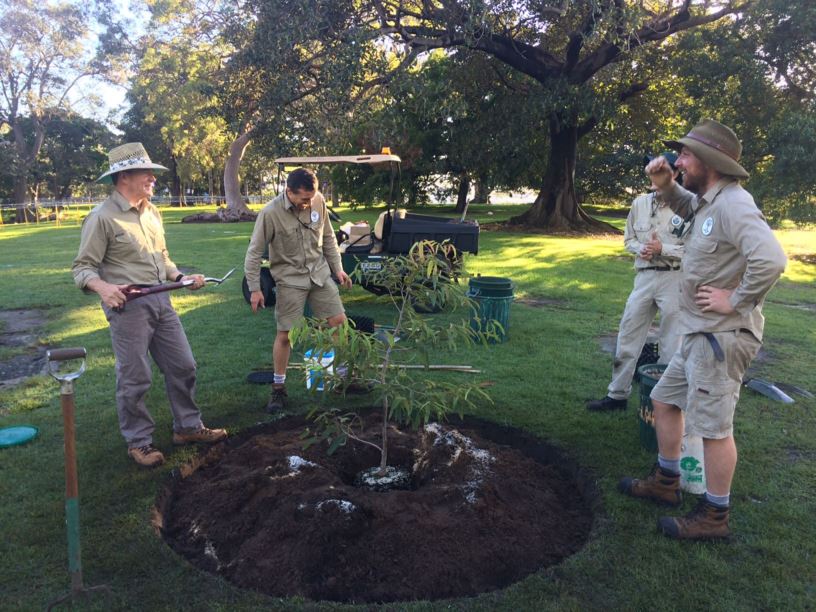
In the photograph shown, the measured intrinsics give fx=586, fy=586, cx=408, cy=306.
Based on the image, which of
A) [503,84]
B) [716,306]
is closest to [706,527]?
[716,306]

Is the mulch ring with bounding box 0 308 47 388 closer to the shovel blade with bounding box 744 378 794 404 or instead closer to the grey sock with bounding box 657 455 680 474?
the grey sock with bounding box 657 455 680 474

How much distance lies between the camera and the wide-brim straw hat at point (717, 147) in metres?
2.92

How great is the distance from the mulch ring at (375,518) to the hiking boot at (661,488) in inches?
10.5

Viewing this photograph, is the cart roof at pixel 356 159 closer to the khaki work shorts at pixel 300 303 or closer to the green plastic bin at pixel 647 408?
the khaki work shorts at pixel 300 303

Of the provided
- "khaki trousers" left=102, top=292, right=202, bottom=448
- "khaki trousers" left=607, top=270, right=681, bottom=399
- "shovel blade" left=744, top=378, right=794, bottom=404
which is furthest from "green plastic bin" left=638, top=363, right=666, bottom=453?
"khaki trousers" left=102, top=292, right=202, bottom=448

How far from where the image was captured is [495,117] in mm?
19359

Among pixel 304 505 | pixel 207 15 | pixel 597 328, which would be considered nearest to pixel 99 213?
pixel 304 505

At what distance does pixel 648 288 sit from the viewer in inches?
177

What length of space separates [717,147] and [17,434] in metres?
4.87

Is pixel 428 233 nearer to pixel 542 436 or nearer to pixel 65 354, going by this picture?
pixel 542 436

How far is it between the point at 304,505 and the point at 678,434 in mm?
2158

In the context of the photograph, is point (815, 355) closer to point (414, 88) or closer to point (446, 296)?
point (446, 296)

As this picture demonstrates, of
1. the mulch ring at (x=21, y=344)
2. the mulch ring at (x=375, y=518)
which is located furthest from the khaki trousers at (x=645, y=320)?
the mulch ring at (x=21, y=344)

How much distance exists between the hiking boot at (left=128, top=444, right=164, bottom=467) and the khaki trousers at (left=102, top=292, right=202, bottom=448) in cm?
3
